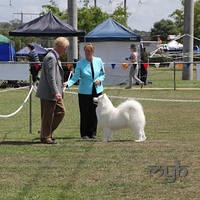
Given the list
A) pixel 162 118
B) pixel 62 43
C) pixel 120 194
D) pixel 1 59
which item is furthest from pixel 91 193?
pixel 1 59

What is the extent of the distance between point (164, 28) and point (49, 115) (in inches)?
3579

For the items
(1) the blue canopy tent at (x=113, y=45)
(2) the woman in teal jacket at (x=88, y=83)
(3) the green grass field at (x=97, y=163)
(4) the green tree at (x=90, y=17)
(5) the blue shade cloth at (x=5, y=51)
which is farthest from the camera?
(4) the green tree at (x=90, y=17)

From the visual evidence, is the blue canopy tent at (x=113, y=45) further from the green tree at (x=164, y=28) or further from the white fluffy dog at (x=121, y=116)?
the green tree at (x=164, y=28)

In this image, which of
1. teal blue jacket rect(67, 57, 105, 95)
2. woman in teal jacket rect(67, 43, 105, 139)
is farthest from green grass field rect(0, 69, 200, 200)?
teal blue jacket rect(67, 57, 105, 95)

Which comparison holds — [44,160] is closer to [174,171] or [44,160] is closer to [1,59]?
[174,171]

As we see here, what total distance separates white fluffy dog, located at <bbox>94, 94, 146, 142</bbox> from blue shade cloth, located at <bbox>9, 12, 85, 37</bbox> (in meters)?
13.3

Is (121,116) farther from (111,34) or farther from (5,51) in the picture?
(5,51)

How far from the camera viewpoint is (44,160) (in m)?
6.93

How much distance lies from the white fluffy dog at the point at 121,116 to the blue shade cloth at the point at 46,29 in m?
13.3

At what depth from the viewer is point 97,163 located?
666 centimetres

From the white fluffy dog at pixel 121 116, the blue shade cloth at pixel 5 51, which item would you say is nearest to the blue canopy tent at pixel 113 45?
the blue shade cloth at pixel 5 51

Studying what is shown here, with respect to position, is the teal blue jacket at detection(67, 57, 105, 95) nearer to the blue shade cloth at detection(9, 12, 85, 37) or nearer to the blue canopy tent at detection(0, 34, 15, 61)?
the blue shade cloth at detection(9, 12, 85, 37)

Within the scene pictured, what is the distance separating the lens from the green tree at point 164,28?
313 ft

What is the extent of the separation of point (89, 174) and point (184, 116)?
22.2 ft
